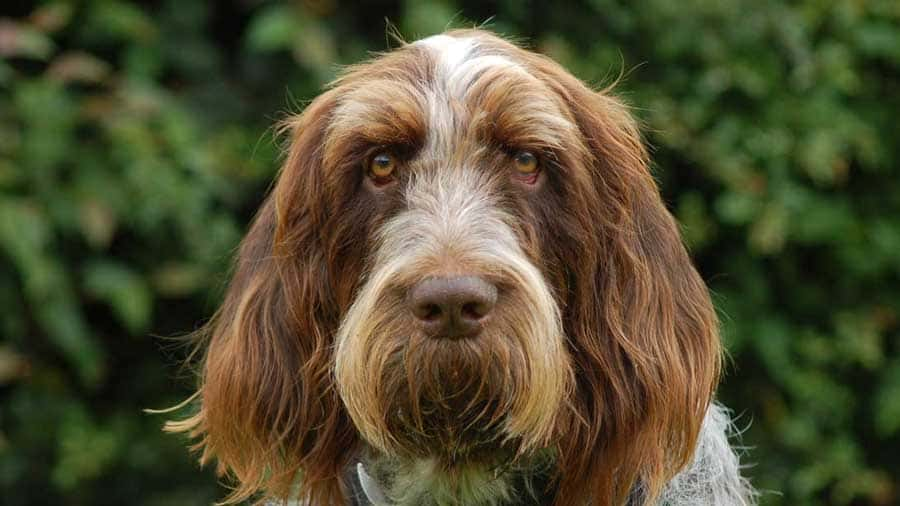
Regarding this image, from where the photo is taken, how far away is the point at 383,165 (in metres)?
3.50

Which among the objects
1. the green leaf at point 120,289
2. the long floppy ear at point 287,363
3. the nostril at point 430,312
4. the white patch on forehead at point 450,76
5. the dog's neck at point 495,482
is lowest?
the green leaf at point 120,289

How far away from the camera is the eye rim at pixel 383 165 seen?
350cm

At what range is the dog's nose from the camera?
3.12 m

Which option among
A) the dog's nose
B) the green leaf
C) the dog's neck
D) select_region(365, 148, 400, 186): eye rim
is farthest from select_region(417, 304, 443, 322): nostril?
the green leaf

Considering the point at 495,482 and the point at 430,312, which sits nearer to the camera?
the point at 430,312

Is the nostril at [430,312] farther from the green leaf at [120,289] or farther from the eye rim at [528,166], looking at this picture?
the green leaf at [120,289]

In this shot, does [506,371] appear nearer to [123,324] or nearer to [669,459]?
[669,459]

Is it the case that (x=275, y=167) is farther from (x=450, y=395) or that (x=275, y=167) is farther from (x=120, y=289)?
(x=450, y=395)

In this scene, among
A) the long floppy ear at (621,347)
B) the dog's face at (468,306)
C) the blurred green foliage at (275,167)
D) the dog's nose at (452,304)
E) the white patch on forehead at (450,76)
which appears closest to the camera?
the dog's nose at (452,304)

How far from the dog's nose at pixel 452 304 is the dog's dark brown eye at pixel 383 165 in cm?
42

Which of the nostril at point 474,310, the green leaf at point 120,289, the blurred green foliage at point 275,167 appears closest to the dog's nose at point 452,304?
the nostril at point 474,310

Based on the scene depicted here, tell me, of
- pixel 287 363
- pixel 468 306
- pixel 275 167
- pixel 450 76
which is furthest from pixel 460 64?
pixel 275 167

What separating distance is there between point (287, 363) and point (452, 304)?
76 centimetres

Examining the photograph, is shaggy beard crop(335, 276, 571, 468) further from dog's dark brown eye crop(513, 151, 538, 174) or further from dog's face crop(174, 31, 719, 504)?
dog's dark brown eye crop(513, 151, 538, 174)
